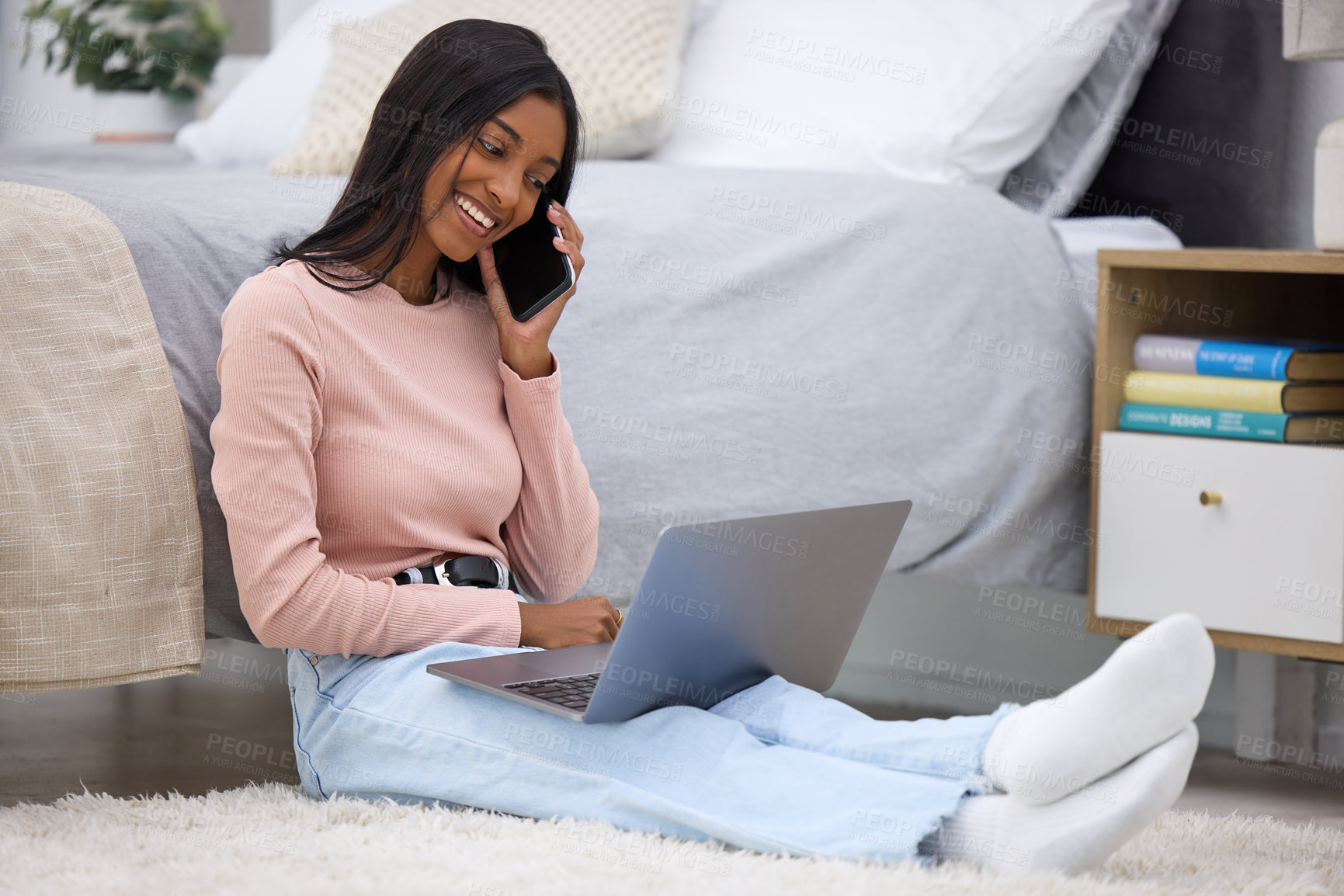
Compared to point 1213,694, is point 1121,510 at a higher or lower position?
higher

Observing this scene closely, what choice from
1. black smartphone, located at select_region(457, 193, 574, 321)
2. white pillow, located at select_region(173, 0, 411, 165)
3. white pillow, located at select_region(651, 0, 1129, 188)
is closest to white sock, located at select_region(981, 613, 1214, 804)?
black smartphone, located at select_region(457, 193, 574, 321)

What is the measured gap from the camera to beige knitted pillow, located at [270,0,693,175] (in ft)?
6.00

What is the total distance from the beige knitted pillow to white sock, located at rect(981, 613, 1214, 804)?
3.90 feet

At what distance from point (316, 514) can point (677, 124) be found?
1.10 metres

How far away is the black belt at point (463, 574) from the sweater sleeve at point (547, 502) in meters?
0.08

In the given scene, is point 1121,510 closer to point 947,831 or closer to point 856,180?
point 856,180

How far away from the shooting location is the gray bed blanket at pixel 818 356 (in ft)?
4.79

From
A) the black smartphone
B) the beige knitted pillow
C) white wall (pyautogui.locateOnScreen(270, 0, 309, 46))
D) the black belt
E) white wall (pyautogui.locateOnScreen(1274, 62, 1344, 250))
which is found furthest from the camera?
white wall (pyautogui.locateOnScreen(270, 0, 309, 46))

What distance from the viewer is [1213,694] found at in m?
1.84

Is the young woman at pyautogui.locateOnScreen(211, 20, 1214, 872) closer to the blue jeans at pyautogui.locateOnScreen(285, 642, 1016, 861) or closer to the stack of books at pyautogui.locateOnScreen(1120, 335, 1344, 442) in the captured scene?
the blue jeans at pyautogui.locateOnScreen(285, 642, 1016, 861)

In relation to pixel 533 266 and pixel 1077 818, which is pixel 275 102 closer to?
pixel 533 266

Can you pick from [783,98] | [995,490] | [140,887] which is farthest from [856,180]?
[140,887]

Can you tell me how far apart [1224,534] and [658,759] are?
2.98ft

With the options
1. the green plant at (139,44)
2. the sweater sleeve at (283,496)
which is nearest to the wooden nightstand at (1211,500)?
the sweater sleeve at (283,496)
